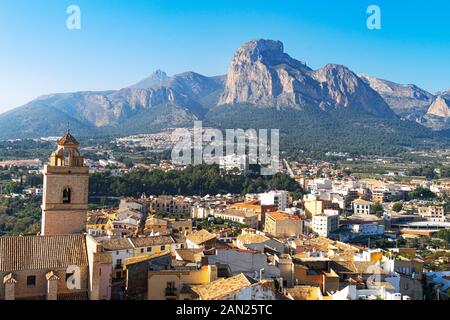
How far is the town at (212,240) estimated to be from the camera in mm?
9273

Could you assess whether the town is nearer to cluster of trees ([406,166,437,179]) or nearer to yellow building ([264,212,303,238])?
yellow building ([264,212,303,238])

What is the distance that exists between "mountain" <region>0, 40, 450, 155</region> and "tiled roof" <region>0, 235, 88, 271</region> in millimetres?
87690

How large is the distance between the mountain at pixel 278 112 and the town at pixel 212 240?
50.9 m

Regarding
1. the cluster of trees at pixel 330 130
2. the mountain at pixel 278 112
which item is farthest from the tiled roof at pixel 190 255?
the mountain at pixel 278 112

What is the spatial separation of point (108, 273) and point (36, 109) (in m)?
153

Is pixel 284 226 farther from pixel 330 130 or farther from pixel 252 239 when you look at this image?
pixel 330 130

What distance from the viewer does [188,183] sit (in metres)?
48.8

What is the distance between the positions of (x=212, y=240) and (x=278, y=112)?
343 ft

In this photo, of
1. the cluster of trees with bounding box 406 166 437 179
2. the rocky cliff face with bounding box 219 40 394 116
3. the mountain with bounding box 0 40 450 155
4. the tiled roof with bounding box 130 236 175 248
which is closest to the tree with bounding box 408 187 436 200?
the cluster of trees with bounding box 406 166 437 179

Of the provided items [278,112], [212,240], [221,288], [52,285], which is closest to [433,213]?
[212,240]

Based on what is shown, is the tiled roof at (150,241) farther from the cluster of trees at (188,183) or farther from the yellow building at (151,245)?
the cluster of trees at (188,183)
